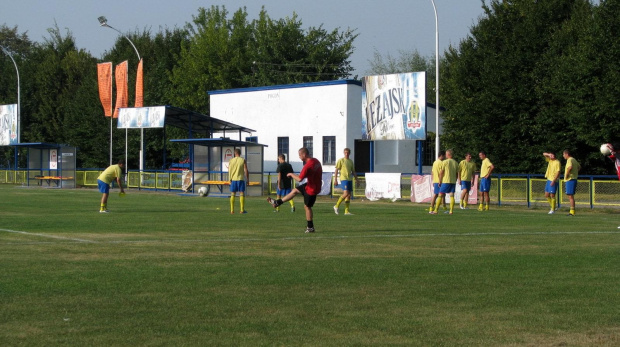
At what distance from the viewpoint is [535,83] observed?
44.2 meters

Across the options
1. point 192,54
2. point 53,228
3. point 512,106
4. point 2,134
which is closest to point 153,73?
point 192,54

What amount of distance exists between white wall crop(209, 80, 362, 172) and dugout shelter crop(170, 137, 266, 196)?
9.78 meters

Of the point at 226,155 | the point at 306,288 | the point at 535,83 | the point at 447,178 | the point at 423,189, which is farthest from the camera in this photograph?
the point at 535,83

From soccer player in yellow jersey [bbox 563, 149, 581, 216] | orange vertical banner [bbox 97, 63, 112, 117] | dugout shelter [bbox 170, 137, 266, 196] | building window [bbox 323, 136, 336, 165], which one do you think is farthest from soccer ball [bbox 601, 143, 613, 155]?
orange vertical banner [bbox 97, 63, 112, 117]

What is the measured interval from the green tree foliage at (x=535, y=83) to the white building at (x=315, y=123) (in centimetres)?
474

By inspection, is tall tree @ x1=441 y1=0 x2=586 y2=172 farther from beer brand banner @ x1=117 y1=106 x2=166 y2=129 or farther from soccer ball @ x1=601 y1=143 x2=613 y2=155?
soccer ball @ x1=601 y1=143 x2=613 y2=155

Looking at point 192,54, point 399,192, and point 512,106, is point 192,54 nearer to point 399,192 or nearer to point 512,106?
point 512,106

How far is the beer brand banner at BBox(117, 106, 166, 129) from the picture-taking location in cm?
4466

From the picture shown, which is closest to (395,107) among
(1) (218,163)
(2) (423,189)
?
(2) (423,189)

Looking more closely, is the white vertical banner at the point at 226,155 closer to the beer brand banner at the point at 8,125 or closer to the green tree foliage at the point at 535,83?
the green tree foliage at the point at 535,83

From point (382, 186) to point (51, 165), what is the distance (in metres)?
24.9

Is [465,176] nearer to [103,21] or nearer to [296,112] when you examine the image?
[296,112]

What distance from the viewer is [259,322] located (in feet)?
24.2

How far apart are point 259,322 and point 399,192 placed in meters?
28.1
